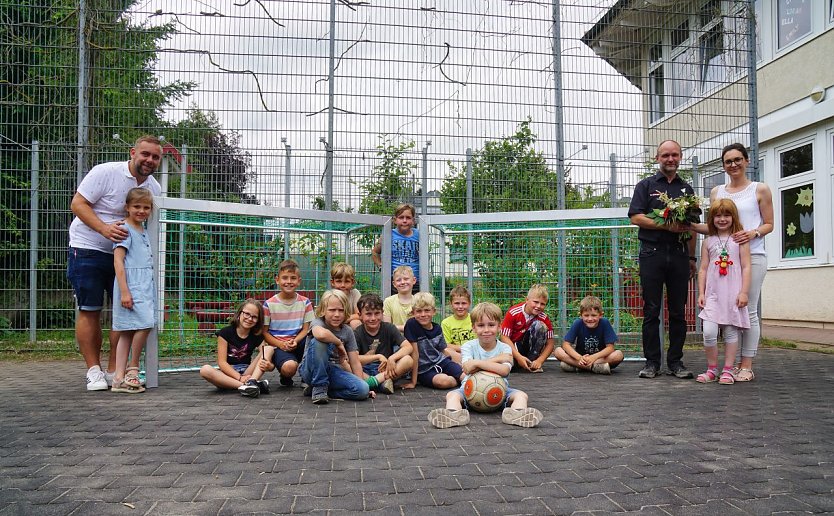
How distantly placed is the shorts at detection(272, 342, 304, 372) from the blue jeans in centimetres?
51

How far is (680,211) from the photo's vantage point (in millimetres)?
5270

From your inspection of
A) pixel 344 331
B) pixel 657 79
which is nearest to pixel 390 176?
pixel 344 331

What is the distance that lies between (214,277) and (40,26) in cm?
392

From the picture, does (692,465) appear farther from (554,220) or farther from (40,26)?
(40,26)

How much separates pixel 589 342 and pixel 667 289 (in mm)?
879

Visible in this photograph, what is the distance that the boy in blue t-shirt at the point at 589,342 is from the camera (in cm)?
587

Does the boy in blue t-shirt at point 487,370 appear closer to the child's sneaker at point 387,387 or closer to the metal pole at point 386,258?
the child's sneaker at point 387,387

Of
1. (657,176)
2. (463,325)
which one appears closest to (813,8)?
(657,176)

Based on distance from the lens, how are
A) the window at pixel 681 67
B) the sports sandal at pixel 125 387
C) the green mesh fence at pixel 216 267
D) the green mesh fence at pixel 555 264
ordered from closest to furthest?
the sports sandal at pixel 125 387, the green mesh fence at pixel 216 267, the green mesh fence at pixel 555 264, the window at pixel 681 67

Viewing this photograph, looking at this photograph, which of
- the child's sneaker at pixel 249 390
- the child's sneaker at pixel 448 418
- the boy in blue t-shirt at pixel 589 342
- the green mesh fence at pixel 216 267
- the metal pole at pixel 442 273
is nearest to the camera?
the child's sneaker at pixel 448 418

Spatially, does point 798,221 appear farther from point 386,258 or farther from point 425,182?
point 386,258

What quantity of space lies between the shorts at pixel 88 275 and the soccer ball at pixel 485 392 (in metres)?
2.99

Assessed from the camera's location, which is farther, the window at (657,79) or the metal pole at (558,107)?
the window at (657,79)

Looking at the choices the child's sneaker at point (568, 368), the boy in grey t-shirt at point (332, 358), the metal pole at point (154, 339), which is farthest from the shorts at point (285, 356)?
the child's sneaker at point (568, 368)
